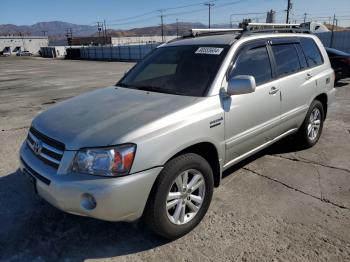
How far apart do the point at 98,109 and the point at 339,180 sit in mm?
3071

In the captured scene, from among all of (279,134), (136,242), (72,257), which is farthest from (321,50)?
(72,257)

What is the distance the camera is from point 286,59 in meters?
4.57

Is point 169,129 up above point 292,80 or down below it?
below

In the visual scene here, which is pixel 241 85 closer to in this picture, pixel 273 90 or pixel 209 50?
pixel 209 50

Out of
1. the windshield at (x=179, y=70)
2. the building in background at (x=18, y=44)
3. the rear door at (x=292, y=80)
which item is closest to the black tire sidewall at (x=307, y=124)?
the rear door at (x=292, y=80)

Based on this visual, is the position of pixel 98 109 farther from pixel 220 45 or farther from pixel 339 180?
pixel 339 180

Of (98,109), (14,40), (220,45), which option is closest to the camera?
(98,109)

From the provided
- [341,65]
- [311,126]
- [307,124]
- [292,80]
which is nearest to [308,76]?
[292,80]

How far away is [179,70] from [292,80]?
166 cm

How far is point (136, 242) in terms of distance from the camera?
122 inches

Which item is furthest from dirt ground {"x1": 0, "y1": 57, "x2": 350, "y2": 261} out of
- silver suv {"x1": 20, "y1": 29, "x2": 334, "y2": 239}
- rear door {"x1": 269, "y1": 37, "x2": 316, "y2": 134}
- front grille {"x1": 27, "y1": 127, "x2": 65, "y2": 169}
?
front grille {"x1": 27, "y1": 127, "x2": 65, "y2": 169}

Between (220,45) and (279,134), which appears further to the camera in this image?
(279,134)

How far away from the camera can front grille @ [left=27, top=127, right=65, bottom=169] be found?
9.21 feet

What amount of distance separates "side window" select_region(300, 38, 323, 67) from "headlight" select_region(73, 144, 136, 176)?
142 inches
